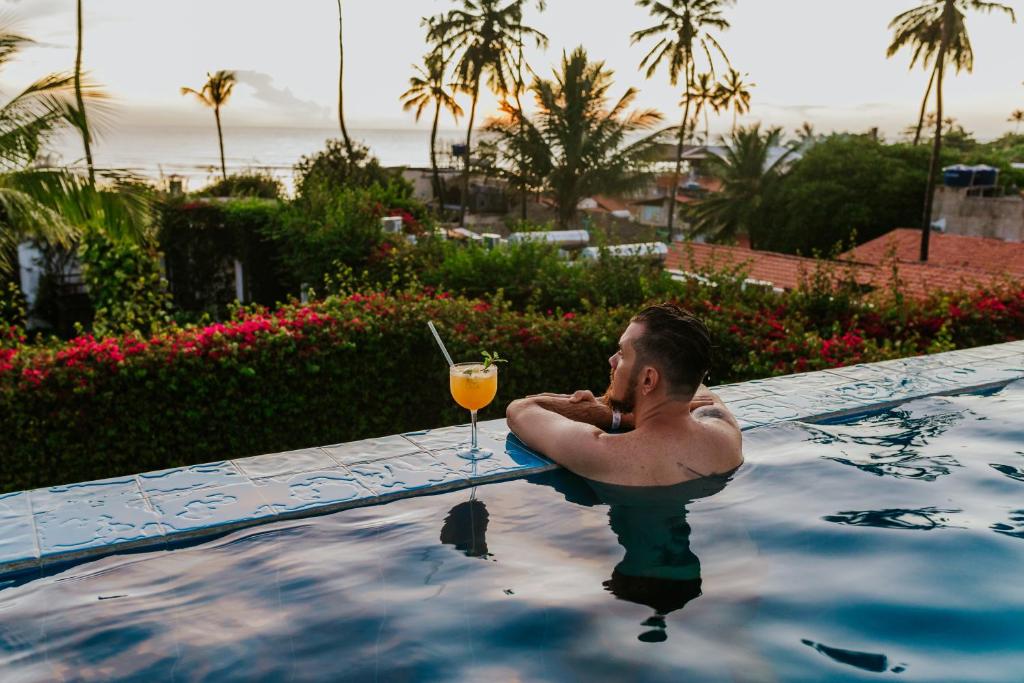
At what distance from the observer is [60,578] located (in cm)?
221

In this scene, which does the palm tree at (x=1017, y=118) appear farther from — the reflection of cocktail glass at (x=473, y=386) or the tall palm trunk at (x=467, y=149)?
the reflection of cocktail glass at (x=473, y=386)

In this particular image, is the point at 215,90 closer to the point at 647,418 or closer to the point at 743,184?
the point at 743,184

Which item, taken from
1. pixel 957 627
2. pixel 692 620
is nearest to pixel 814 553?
pixel 957 627

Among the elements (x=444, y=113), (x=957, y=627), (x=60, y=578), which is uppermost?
(x=444, y=113)

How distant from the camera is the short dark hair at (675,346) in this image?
2.74 m

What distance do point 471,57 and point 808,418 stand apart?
37018 millimetres

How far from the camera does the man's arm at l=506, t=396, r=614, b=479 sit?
2.94 meters

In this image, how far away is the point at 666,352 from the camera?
2.75 meters

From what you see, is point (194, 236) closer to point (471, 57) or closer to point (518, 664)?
point (518, 664)

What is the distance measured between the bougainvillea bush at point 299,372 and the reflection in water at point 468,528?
3.15m

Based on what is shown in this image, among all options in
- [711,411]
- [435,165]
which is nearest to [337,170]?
[711,411]

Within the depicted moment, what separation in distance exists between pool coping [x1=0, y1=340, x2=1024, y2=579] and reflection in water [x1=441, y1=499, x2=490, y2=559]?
11 centimetres

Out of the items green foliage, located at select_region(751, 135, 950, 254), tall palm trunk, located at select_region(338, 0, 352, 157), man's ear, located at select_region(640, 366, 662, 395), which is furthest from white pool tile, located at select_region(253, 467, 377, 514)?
green foliage, located at select_region(751, 135, 950, 254)

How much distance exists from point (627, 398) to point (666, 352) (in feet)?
0.80
